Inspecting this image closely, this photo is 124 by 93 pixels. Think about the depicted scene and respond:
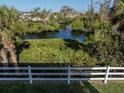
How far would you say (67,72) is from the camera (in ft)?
52.3

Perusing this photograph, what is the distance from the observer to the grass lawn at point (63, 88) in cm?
1465

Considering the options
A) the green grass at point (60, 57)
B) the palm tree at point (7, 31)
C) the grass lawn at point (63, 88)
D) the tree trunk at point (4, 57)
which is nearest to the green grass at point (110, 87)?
the grass lawn at point (63, 88)

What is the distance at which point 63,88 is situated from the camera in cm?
1505

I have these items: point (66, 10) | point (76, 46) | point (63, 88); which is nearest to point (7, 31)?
point (63, 88)

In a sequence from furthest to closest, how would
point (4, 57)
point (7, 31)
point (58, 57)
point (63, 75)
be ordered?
point (58, 57), point (7, 31), point (4, 57), point (63, 75)

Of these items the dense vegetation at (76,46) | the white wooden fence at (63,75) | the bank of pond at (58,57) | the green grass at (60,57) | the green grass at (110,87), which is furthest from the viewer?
the green grass at (60,57)

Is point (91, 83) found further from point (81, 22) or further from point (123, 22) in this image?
point (81, 22)

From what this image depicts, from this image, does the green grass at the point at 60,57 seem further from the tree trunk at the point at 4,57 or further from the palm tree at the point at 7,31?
the tree trunk at the point at 4,57

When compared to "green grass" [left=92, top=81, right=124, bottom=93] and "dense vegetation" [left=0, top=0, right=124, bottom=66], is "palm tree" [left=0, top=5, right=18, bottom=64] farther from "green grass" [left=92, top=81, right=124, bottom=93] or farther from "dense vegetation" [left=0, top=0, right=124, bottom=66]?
"green grass" [left=92, top=81, right=124, bottom=93]

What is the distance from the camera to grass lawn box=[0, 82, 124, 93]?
14.6m

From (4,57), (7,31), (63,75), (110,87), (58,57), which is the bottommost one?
(58,57)

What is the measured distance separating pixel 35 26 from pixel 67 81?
68732 mm

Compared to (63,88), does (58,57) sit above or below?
below

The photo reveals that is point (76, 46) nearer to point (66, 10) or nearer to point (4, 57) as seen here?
point (4, 57)
